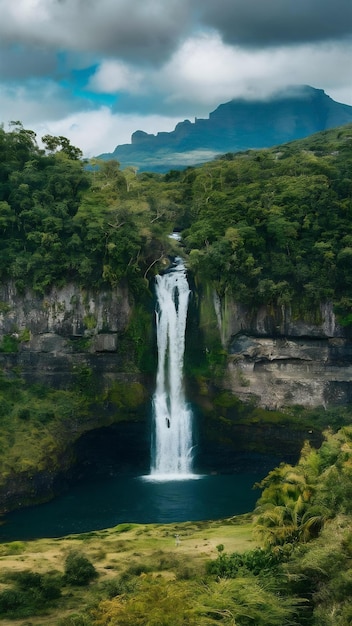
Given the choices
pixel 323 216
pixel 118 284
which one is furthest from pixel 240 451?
pixel 323 216

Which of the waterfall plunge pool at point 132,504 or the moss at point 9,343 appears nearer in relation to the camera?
the waterfall plunge pool at point 132,504

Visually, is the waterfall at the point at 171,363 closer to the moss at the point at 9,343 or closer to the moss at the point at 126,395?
the moss at the point at 126,395

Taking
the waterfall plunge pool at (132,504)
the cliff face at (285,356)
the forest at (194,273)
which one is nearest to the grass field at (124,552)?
the forest at (194,273)

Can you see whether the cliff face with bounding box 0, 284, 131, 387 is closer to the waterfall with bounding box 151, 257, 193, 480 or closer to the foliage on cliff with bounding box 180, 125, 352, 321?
the waterfall with bounding box 151, 257, 193, 480

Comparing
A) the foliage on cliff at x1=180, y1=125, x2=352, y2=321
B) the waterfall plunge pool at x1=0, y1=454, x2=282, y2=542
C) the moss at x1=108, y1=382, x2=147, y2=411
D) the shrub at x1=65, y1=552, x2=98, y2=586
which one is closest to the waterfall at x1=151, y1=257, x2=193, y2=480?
the moss at x1=108, y1=382, x2=147, y2=411

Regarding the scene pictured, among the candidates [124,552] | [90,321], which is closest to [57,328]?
[90,321]
